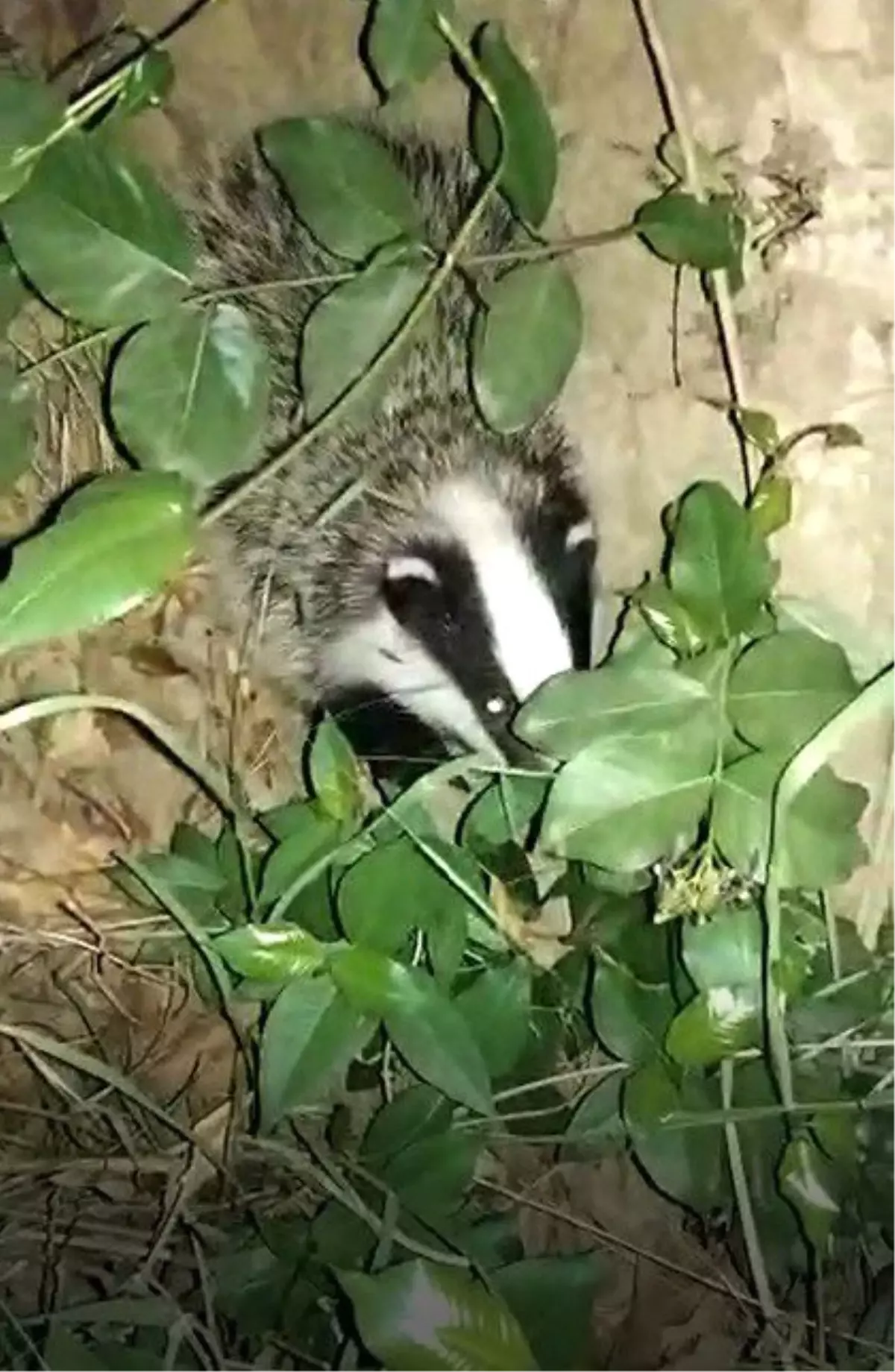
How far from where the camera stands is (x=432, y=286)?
149 centimetres

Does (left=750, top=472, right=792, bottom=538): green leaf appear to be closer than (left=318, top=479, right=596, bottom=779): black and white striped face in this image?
Yes

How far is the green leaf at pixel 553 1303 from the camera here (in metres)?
1.56

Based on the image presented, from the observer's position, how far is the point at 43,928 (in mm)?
1856

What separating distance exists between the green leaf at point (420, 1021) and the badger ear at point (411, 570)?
583mm

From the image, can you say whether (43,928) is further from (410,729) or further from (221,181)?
(221,181)

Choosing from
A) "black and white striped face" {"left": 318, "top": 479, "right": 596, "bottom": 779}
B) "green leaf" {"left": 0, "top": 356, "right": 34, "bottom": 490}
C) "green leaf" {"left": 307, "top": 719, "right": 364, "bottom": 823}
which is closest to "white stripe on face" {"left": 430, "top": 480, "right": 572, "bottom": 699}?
"black and white striped face" {"left": 318, "top": 479, "right": 596, "bottom": 779}

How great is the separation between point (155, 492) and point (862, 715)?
19.6 inches

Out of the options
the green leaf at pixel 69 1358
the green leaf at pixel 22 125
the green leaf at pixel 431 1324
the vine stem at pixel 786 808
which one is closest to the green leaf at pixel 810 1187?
the vine stem at pixel 786 808

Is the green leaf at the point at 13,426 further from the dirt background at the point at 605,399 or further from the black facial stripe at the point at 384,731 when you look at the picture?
the black facial stripe at the point at 384,731

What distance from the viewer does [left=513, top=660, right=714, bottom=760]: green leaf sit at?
139cm

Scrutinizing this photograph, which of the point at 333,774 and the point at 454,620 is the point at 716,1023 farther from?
A: the point at 454,620

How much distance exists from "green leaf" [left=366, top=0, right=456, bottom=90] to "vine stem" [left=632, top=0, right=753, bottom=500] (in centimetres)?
16

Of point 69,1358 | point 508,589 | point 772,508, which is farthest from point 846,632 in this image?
point 69,1358

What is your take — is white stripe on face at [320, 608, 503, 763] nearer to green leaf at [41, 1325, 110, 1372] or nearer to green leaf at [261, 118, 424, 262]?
green leaf at [261, 118, 424, 262]
